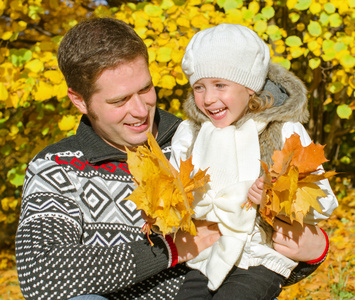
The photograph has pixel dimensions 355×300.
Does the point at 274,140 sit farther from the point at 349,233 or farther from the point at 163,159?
the point at 349,233

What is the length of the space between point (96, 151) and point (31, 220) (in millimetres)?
513

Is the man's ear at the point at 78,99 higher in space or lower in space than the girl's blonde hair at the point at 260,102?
lower

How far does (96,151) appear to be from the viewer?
2232 millimetres

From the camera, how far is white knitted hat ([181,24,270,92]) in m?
2.08

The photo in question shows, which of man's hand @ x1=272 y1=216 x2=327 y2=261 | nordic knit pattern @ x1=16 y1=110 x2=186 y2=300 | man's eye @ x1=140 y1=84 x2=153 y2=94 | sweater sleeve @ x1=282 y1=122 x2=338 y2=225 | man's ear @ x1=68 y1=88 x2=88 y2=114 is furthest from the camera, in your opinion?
man's ear @ x1=68 y1=88 x2=88 y2=114

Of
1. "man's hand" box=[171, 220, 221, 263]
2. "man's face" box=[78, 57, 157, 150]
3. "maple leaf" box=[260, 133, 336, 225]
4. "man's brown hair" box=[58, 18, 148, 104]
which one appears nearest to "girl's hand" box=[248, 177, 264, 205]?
"maple leaf" box=[260, 133, 336, 225]

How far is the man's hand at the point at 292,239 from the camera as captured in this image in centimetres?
205

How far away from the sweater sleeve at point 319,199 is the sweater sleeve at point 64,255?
27.7 inches

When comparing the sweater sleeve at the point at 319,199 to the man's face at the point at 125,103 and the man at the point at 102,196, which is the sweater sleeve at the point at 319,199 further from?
the man's face at the point at 125,103

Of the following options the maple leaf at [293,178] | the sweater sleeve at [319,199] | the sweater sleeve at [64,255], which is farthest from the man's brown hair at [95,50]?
the maple leaf at [293,178]

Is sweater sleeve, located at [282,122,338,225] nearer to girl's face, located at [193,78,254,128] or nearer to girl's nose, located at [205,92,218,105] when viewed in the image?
girl's face, located at [193,78,254,128]

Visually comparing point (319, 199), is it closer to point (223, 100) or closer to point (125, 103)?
point (223, 100)

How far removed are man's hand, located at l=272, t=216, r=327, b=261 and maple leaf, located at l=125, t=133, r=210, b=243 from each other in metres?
0.55

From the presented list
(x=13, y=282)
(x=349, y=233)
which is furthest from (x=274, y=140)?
(x=13, y=282)
